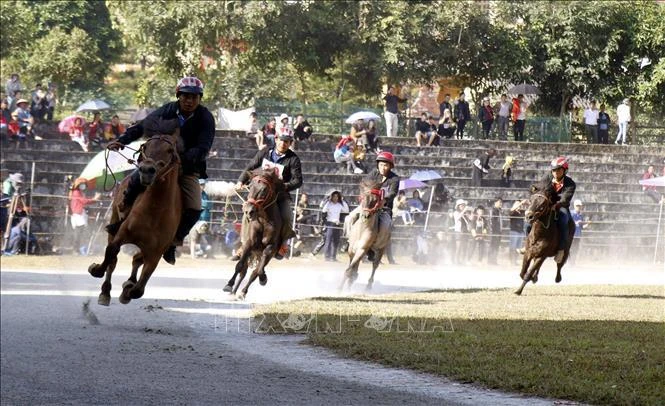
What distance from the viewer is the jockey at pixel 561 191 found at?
1959 cm

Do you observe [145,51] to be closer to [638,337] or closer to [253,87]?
[253,87]

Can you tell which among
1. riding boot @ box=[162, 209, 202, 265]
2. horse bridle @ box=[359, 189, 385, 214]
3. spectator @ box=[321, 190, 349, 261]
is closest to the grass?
horse bridle @ box=[359, 189, 385, 214]

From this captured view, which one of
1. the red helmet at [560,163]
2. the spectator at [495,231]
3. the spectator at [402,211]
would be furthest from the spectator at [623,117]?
the spectator at [402,211]

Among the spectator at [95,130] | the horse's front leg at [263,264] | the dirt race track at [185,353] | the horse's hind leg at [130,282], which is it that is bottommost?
the dirt race track at [185,353]

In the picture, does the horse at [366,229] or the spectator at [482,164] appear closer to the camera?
the spectator at [482,164]

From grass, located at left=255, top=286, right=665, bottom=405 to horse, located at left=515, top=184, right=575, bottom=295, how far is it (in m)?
0.72

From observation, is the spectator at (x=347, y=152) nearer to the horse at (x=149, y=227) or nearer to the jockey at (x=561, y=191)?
the jockey at (x=561, y=191)

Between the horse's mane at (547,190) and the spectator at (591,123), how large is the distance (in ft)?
24.2

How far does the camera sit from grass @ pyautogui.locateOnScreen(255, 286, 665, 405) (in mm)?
14023

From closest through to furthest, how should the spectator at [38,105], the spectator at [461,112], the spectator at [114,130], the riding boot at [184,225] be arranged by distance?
the riding boot at [184,225]
the spectator at [461,112]
the spectator at [114,130]
the spectator at [38,105]

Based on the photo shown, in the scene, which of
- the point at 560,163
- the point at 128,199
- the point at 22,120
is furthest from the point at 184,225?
the point at 22,120

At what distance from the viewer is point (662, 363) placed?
14.8m

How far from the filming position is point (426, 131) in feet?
86.2

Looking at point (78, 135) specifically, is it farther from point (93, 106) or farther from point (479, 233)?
point (479, 233)
